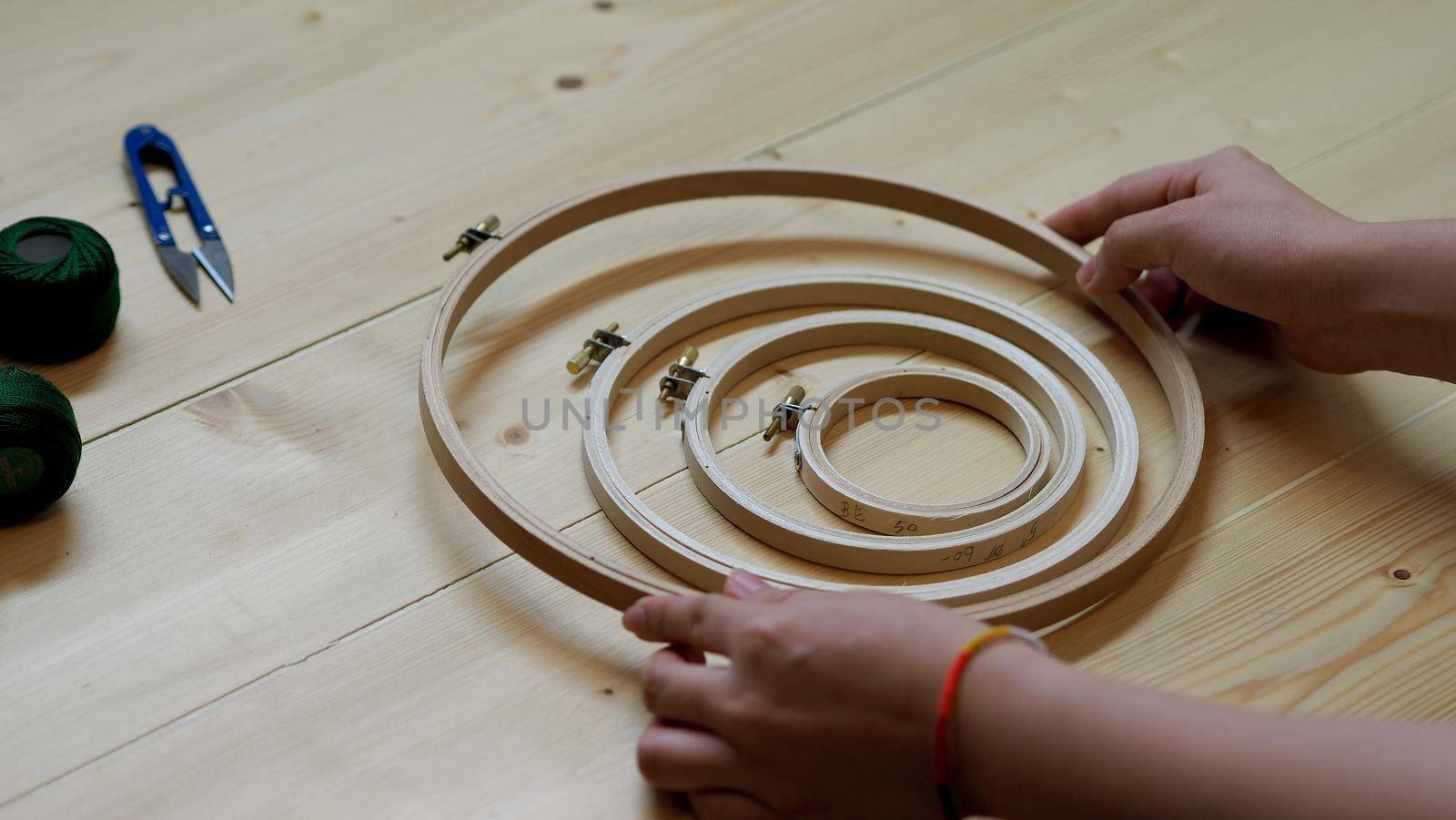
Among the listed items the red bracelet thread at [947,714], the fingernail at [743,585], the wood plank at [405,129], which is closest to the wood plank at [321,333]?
the wood plank at [405,129]

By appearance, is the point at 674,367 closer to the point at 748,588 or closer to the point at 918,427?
the point at 918,427

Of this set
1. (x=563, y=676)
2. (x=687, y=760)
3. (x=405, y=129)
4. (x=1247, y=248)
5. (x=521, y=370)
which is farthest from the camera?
(x=405, y=129)

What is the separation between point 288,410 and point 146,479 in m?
0.16

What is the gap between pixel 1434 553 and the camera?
1.26 meters

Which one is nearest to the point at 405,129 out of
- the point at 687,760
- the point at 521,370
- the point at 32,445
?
the point at 521,370

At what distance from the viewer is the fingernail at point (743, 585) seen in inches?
42.1

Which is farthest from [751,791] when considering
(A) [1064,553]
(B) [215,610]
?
(B) [215,610]

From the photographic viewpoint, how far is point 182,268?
1.54 m

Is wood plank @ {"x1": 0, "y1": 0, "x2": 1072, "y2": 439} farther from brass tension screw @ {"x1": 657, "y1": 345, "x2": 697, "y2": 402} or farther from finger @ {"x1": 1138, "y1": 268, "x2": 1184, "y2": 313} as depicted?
finger @ {"x1": 1138, "y1": 268, "x2": 1184, "y2": 313}

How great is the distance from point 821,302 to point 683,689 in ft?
2.08

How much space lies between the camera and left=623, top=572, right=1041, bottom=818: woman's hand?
94cm

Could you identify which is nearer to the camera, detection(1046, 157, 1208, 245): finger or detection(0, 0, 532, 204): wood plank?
detection(1046, 157, 1208, 245): finger

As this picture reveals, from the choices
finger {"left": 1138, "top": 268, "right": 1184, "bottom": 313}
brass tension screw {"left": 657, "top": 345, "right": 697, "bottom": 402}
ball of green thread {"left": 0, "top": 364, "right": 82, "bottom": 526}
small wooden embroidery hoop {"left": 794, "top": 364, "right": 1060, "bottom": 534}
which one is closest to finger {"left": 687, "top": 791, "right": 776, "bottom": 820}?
small wooden embroidery hoop {"left": 794, "top": 364, "right": 1060, "bottom": 534}

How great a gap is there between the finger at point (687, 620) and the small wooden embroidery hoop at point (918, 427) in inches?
10.8
